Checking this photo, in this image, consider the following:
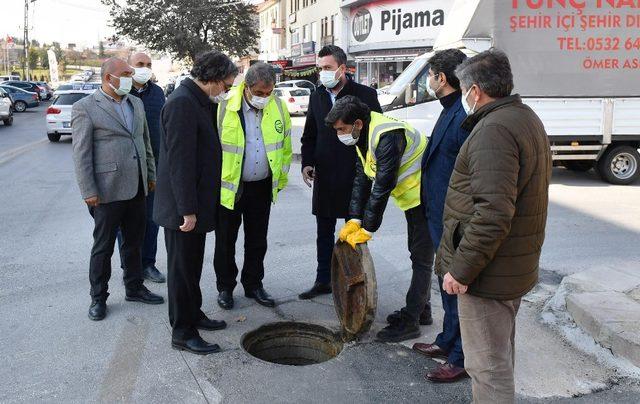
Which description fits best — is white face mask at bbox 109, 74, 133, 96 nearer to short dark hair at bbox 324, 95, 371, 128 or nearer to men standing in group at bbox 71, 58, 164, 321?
men standing in group at bbox 71, 58, 164, 321

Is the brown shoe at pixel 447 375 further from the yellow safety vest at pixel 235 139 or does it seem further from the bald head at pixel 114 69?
the bald head at pixel 114 69

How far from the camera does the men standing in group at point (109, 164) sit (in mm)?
4812

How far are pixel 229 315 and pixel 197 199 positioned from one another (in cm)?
130

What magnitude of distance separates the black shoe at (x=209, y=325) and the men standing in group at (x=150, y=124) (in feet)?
4.15

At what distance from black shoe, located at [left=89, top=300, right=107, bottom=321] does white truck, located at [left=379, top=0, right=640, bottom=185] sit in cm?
738

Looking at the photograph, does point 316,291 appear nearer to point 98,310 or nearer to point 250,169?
point 250,169

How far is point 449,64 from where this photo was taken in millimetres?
3938

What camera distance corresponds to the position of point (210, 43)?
46.7m

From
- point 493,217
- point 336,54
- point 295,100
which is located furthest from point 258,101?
point 295,100

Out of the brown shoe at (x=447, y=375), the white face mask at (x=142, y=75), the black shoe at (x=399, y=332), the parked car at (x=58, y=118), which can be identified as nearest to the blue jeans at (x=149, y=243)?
the white face mask at (x=142, y=75)

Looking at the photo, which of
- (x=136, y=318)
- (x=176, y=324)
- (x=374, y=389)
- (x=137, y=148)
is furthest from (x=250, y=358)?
(x=137, y=148)

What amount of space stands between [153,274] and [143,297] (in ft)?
2.01

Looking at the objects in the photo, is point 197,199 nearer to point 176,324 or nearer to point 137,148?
point 176,324

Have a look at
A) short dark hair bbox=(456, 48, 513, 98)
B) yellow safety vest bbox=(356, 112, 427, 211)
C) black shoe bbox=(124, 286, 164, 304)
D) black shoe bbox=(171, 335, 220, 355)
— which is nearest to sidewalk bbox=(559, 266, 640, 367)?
yellow safety vest bbox=(356, 112, 427, 211)
